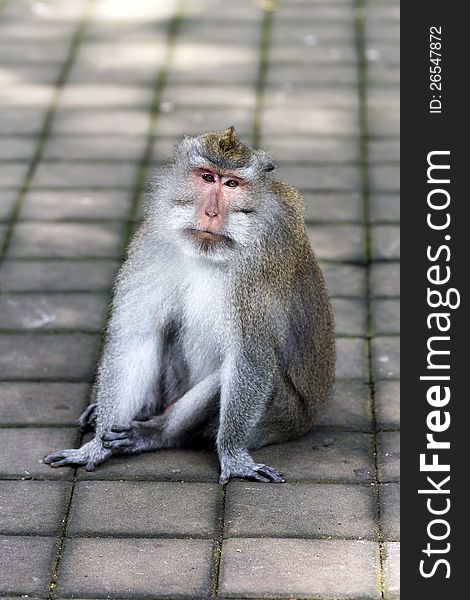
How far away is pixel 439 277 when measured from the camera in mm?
6266

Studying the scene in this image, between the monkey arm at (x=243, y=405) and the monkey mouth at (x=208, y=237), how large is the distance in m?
0.45

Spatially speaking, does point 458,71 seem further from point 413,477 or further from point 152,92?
point 413,477

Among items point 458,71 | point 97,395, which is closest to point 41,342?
point 97,395

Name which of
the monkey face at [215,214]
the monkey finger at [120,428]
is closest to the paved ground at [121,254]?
the monkey finger at [120,428]

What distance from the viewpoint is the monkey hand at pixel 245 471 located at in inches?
219

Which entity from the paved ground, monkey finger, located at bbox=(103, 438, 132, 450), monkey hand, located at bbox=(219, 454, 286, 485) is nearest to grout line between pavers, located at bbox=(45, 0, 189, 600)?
the paved ground

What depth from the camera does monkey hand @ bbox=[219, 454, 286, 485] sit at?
5.57m

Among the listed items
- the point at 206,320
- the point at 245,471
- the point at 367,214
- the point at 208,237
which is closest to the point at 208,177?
the point at 208,237

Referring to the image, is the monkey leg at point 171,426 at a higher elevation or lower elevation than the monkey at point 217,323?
lower

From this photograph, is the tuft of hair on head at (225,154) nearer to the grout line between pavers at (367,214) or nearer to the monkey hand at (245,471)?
the monkey hand at (245,471)

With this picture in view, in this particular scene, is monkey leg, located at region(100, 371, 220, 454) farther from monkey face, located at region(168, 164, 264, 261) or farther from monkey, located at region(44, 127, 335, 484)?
monkey face, located at region(168, 164, 264, 261)

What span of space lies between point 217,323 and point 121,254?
1.84 metres

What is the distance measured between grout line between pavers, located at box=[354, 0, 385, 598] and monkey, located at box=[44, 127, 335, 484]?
37cm

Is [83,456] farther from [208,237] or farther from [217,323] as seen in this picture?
[208,237]
